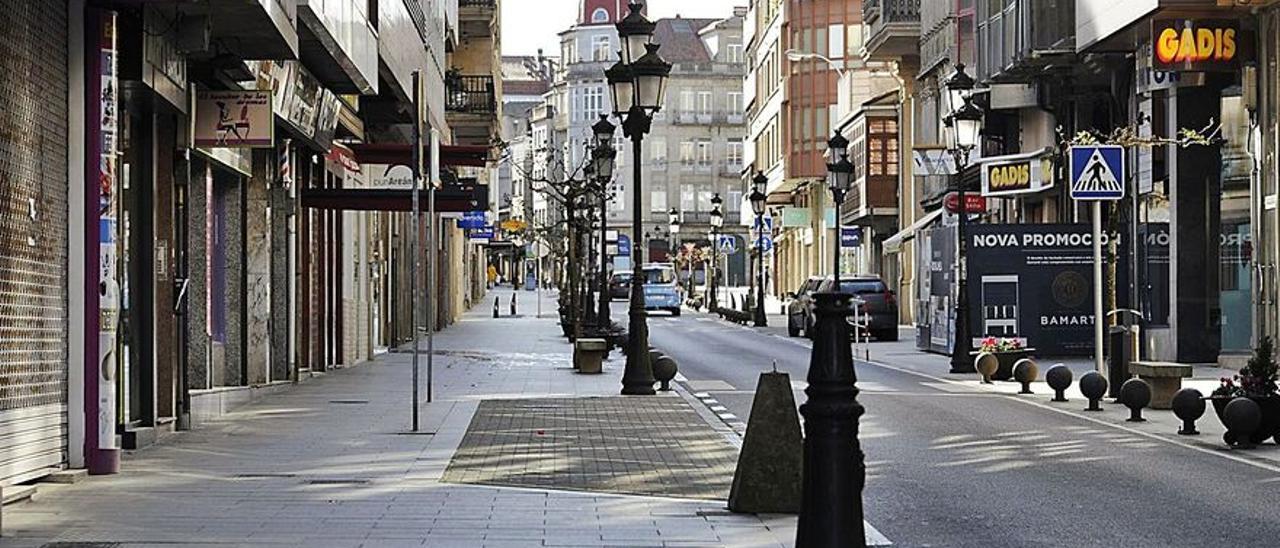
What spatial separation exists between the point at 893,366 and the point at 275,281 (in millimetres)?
11608

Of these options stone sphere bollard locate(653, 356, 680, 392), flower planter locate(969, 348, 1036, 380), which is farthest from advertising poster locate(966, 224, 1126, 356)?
stone sphere bollard locate(653, 356, 680, 392)


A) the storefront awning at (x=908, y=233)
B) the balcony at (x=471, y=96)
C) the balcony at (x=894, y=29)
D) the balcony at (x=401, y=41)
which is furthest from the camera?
the balcony at (x=894, y=29)

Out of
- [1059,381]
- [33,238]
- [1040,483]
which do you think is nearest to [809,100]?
[1059,381]

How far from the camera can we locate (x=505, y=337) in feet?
168

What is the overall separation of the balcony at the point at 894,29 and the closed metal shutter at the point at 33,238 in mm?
49491

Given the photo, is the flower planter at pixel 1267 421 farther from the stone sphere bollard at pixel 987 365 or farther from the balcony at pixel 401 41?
the balcony at pixel 401 41

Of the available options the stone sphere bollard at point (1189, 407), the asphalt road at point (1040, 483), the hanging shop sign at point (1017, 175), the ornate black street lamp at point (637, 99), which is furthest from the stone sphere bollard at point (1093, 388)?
the hanging shop sign at point (1017, 175)

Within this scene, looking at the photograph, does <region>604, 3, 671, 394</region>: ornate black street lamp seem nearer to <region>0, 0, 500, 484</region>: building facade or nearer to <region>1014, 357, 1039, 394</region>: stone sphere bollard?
<region>0, 0, 500, 484</region>: building facade

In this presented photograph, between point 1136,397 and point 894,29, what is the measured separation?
4297 cm

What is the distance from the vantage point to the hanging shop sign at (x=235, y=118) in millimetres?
19703

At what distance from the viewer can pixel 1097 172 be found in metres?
24.2

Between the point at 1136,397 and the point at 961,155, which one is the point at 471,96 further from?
the point at 1136,397

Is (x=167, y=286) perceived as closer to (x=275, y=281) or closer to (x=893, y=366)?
(x=275, y=281)

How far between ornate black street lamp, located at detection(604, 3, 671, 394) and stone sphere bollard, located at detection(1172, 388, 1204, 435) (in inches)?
315
